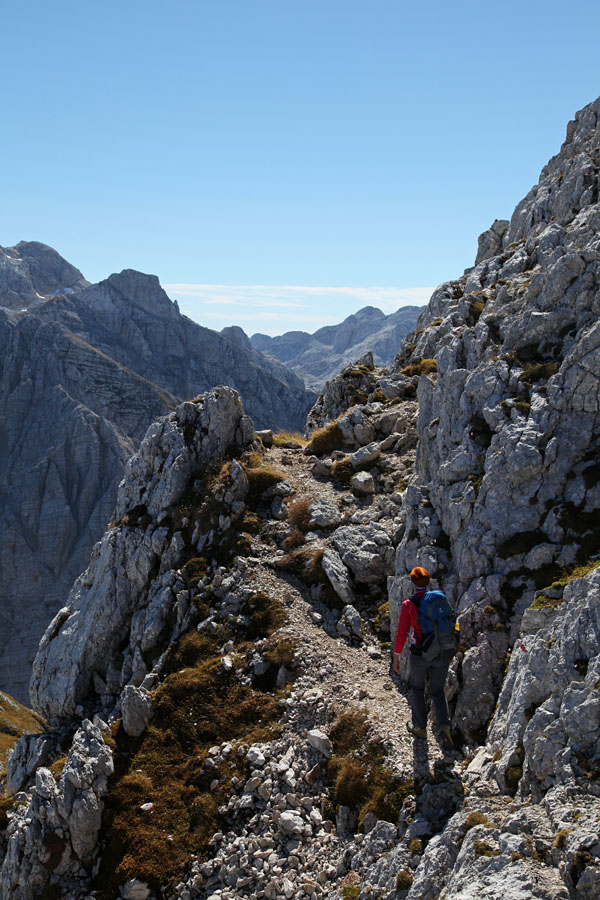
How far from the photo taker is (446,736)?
42.9 feet

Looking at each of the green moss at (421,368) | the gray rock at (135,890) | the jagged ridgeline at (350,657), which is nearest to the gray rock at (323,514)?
the jagged ridgeline at (350,657)

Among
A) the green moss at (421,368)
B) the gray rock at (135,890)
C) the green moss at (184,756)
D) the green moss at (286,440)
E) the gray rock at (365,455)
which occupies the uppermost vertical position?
the green moss at (421,368)

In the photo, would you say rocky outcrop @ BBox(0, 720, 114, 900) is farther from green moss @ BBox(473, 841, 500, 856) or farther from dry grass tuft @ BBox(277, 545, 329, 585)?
green moss @ BBox(473, 841, 500, 856)

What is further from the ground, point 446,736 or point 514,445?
point 514,445

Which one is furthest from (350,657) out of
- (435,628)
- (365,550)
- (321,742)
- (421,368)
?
(421,368)

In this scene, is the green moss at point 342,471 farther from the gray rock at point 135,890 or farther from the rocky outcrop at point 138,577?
the gray rock at point 135,890

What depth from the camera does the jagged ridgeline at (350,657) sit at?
10.9 m

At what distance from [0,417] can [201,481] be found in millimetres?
183812

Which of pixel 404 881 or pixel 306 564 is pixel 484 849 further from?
pixel 306 564

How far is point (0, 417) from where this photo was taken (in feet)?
611

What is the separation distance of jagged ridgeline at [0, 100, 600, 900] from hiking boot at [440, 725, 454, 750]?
0.31m

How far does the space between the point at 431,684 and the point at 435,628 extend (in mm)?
1534

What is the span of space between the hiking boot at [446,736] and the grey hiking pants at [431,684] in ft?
0.37

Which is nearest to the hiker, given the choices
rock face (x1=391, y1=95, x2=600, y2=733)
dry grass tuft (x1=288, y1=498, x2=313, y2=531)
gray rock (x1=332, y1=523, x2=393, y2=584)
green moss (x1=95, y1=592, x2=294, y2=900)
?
rock face (x1=391, y1=95, x2=600, y2=733)
